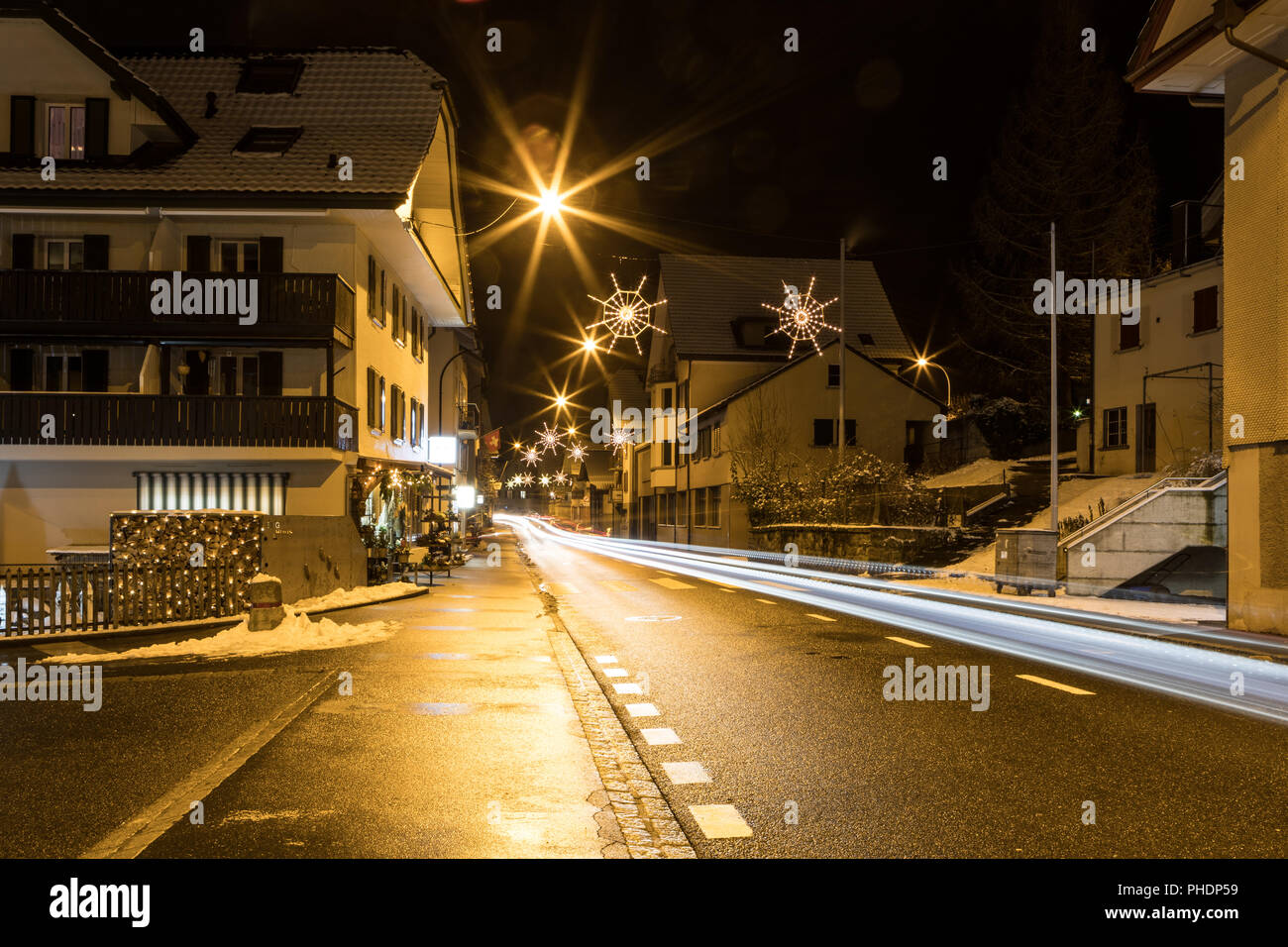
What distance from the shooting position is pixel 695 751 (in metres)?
7.11

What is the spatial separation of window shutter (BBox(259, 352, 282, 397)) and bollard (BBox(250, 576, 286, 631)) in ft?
37.3

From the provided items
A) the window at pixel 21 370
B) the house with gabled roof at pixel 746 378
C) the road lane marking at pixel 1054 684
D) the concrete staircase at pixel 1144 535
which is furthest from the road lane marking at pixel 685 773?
the house with gabled roof at pixel 746 378

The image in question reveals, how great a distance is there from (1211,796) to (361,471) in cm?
A: 2262

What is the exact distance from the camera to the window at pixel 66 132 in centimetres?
2517

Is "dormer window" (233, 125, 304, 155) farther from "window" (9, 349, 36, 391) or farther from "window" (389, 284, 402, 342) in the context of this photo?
"window" (9, 349, 36, 391)

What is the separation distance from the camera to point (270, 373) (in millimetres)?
24531

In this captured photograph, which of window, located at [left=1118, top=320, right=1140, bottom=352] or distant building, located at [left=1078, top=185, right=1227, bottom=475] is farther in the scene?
window, located at [left=1118, top=320, right=1140, bottom=352]

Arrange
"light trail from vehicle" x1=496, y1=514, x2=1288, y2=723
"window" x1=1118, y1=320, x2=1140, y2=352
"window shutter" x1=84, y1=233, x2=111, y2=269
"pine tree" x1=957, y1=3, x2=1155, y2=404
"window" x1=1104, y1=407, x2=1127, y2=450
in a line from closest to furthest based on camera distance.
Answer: "light trail from vehicle" x1=496, y1=514, x2=1288, y2=723 → "window shutter" x1=84, y1=233, x2=111, y2=269 → "window" x1=1118, y1=320, x2=1140, y2=352 → "window" x1=1104, y1=407, x2=1127, y2=450 → "pine tree" x1=957, y1=3, x2=1155, y2=404

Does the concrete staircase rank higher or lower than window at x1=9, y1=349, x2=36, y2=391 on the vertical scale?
lower

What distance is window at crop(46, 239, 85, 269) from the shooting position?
977 inches

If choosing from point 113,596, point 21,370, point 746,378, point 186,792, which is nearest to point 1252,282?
point 186,792

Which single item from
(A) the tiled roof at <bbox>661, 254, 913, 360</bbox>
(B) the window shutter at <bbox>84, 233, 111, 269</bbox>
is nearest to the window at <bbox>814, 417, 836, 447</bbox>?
(A) the tiled roof at <bbox>661, 254, 913, 360</bbox>

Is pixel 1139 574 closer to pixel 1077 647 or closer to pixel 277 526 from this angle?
pixel 1077 647
